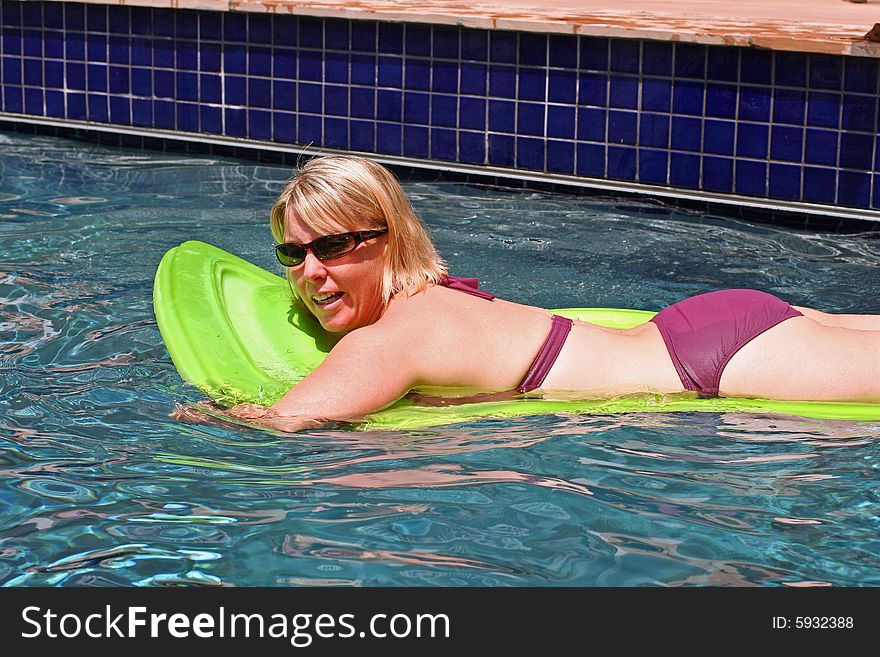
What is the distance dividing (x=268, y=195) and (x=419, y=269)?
3.42m

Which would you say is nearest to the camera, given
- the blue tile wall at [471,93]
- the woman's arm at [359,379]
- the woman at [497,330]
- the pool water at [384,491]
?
Answer: the pool water at [384,491]

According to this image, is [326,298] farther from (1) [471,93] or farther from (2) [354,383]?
(1) [471,93]

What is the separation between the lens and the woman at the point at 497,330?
3502 millimetres

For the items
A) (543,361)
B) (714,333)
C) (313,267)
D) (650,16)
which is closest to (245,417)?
(313,267)

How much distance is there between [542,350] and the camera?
363 cm

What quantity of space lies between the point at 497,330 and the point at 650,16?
4.04m

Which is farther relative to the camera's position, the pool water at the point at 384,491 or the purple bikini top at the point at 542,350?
the purple bikini top at the point at 542,350

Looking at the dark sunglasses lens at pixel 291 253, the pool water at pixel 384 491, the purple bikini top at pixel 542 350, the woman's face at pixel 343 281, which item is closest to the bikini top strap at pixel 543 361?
the purple bikini top at pixel 542 350

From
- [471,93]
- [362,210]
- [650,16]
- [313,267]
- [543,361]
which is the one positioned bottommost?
[543,361]

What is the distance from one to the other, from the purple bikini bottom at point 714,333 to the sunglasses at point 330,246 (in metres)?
0.89

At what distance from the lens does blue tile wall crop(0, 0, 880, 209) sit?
629cm

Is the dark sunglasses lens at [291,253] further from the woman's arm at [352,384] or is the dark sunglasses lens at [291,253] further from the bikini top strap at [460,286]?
the bikini top strap at [460,286]

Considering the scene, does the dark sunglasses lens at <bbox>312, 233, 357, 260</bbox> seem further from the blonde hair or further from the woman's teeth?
the woman's teeth
